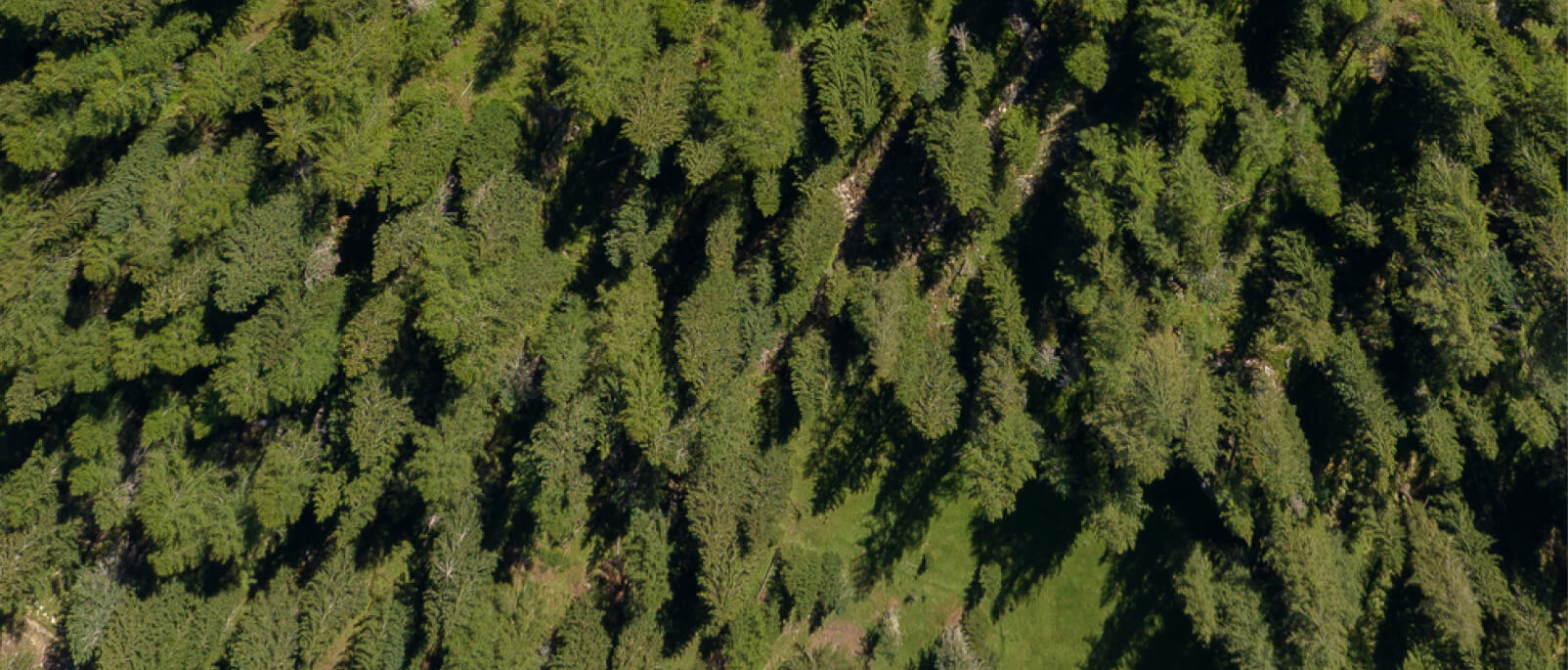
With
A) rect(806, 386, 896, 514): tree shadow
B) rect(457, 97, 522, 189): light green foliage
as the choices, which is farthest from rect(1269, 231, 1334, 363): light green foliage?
rect(457, 97, 522, 189): light green foliage

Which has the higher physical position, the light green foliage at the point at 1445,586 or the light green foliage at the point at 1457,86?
the light green foliage at the point at 1457,86

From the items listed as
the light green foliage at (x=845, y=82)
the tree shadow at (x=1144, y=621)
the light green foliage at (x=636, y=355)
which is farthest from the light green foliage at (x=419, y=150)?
the tree shadow at (x=1144, y=621)

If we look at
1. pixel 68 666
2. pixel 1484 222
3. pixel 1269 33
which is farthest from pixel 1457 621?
pixel 68 666

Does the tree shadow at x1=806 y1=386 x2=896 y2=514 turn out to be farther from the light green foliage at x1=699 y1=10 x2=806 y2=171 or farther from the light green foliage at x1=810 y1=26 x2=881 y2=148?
the light green foliage at x1=810 y1=26 x2=881 y2=148

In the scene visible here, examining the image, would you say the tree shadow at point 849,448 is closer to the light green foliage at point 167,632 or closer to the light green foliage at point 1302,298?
the light green foliage at point 1302,298

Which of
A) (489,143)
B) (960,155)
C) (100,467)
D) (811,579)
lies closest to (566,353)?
Result: (489,143)

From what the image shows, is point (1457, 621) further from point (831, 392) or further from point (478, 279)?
point (478, 279)

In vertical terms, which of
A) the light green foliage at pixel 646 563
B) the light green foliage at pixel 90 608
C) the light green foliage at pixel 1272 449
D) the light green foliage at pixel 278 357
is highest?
the light green foliage at pixel 1272 449
